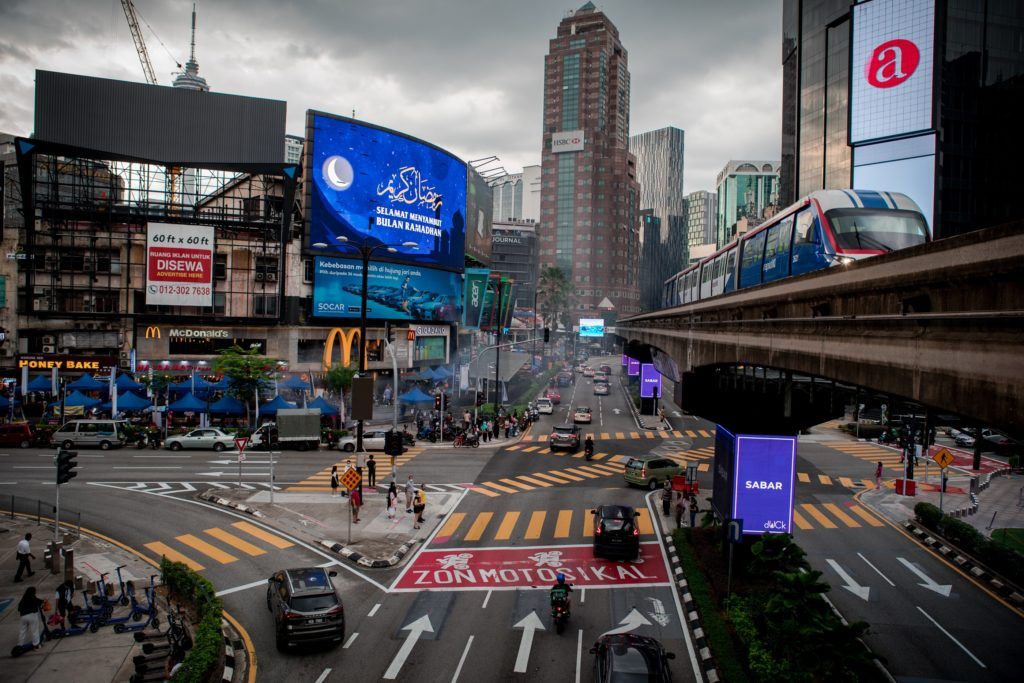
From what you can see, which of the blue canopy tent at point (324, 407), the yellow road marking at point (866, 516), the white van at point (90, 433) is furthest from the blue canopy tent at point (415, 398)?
the yellow road marking at point (866, 516)

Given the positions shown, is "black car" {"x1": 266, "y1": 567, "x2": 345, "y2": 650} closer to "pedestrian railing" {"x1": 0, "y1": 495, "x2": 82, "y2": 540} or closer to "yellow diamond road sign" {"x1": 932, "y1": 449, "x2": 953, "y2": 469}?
"pedestrian railing" {"x1": 0, "y1": 495, "x2": 82, "y2": 540}

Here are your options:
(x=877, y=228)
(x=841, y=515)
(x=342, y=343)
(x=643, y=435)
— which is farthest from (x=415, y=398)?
(x=877, y=228)

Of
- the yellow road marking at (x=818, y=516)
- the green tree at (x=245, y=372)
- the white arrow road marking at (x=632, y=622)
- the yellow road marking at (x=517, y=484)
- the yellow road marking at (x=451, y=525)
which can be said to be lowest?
the yellow road marking at (x=818, y=516)

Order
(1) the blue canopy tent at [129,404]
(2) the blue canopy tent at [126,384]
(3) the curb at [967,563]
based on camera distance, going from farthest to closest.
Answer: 1. (2) the blue canopy tent at [126,384]
2. (1) the blue canopy tent at [129,404]
3. (3) the curb at [967,563]

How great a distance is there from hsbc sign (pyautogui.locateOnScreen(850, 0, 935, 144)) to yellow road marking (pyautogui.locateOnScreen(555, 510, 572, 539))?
217 ft

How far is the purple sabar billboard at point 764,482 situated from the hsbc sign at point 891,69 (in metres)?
65.8

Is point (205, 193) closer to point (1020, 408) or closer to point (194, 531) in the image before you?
point (194, 531)

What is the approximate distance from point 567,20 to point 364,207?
14781 cm

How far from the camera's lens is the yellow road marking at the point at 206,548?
20.3 m

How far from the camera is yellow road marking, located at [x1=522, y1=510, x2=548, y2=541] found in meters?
23.3

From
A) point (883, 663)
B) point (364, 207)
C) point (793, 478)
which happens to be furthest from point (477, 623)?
point (364, 207)

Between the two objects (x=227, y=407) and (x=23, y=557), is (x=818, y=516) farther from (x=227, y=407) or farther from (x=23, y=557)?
(x=227, y=407)

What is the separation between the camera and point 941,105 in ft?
237

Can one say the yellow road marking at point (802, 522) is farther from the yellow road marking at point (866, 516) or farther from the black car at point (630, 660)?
the black car at point (630, 660)
